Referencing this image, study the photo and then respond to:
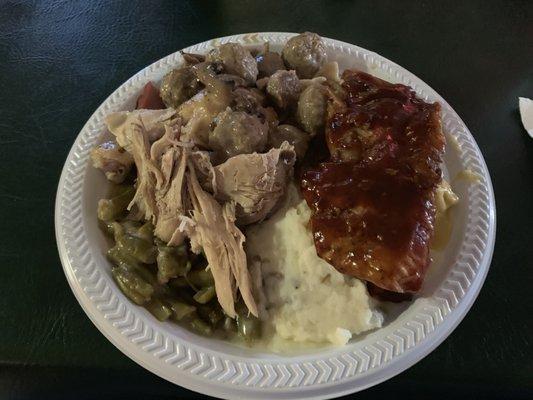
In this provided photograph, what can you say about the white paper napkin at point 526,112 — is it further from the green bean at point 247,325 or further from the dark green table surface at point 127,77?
the green bean at point 247,325

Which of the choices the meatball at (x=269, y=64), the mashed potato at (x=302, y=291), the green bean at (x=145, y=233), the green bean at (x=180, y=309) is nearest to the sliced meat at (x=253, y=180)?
the mashed potato at (x=302, y=291)

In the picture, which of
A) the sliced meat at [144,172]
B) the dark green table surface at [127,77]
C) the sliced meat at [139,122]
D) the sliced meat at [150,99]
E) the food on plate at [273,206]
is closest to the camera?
the food on plate at [273,206]

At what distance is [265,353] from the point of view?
6.62 feet

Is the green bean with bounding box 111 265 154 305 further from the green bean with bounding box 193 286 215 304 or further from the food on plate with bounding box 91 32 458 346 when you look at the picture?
the green bean with bounding box 193 286 215 304

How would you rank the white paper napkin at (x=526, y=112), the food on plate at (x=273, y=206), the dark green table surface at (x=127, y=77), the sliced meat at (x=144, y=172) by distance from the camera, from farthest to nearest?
the white paper napkin at (x=526, y=112), the sliced meat at (x=144, y=172), the dark green table surface at (x=127, y=77), the food on plate at (x=273, y=206)

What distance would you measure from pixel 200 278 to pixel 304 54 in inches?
54.0

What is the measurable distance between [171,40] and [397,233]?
2.55 meters

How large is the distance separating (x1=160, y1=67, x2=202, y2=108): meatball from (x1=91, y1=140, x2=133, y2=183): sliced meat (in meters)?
0.37

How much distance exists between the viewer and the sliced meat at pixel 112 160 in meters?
2.43

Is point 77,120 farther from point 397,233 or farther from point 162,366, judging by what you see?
point 397,233

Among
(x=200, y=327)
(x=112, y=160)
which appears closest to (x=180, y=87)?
(x=112, y=160)

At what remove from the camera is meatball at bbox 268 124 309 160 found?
7.84 feet

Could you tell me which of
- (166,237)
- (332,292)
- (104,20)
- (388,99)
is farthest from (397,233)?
(104,20)

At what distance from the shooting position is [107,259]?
2.23m
